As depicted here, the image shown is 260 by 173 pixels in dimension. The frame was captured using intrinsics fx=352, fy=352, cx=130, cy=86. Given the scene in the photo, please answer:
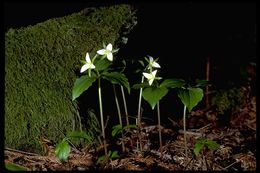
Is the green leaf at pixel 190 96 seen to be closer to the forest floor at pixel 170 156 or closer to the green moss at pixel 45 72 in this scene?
the forest floor at pixel 170 156

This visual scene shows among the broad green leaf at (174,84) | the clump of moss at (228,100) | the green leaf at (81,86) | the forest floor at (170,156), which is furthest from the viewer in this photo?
the clump of moss at (228,100)

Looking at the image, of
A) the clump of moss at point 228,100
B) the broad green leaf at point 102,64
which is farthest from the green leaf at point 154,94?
the clump of moss at point 228,100

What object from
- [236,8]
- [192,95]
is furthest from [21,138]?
[236,8]

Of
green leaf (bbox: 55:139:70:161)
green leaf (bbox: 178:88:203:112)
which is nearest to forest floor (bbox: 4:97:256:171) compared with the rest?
green leaf (bbox: 55:139:70:161)

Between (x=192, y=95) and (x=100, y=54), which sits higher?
(x=100, y=54)

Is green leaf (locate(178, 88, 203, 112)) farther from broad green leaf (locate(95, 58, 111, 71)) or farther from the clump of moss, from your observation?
the clump of moss

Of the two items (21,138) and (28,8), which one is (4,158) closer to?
(21,138)
